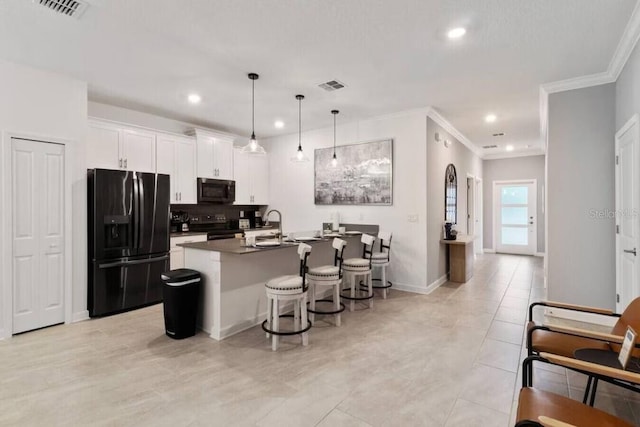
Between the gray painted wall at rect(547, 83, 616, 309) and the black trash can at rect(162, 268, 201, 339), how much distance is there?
4390 mm

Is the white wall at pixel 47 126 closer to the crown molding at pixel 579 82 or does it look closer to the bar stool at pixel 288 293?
the bar stool at pixel 288 293

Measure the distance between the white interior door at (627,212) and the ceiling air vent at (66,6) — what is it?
15.8 feet

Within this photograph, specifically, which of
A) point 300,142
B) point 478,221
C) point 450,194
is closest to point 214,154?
point 300,142

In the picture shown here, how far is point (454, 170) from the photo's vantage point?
6.55 m

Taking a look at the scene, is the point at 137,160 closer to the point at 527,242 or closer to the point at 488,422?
the point at 488,422

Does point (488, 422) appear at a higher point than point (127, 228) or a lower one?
lower

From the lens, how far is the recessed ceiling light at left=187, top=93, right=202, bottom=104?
444 centimetres

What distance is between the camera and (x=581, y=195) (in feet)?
12.7

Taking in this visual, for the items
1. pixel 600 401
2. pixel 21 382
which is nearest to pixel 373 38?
pixel 600 401

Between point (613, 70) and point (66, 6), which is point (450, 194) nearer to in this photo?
point (613, 70)

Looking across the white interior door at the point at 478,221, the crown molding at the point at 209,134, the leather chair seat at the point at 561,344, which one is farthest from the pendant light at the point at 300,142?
the white interior door at the point at 478,221

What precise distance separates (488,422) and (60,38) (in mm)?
4741

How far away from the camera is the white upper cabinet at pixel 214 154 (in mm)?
5770

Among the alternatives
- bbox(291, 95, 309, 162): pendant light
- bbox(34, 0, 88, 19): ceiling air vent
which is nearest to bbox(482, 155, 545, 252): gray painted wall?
bbox(291, 95, 309, 162): pendant light
